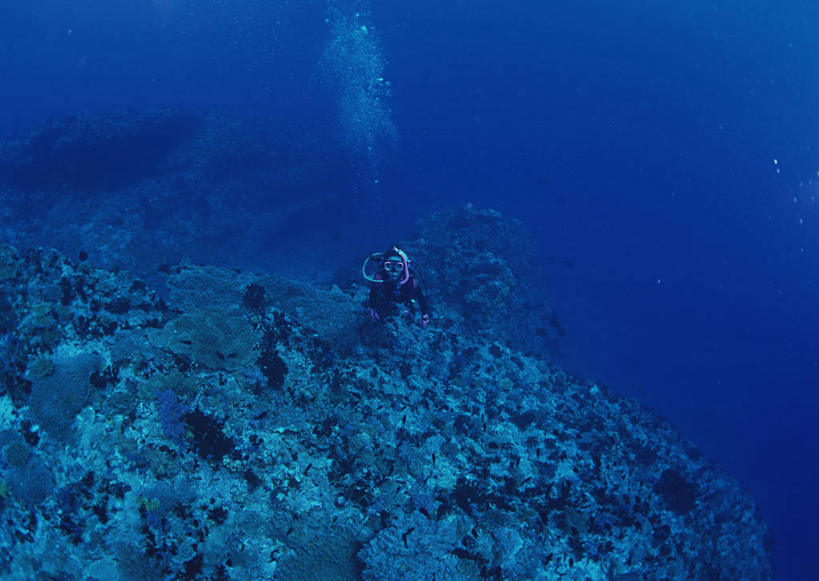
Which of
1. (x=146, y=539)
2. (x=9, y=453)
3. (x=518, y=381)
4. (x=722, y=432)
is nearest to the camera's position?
(x=146, y=539)

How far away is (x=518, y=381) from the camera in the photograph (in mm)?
7461

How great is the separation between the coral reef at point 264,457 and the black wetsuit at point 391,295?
51 centimetres

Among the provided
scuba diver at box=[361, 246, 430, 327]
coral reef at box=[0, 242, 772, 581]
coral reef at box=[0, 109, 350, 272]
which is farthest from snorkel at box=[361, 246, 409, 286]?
coral reef at box=[0, 109, 350, 272]

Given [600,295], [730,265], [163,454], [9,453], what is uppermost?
[730,265]

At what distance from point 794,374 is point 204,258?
30.1 m

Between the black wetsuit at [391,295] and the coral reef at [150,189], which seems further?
the coral reef at [150,189]

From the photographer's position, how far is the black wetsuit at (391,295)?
266 inches

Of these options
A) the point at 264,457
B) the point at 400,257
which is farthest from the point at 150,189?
the point at 264,457

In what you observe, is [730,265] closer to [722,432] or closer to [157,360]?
[722,432]

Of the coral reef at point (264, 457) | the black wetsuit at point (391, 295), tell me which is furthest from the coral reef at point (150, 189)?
the coral reef at point (264, 457)

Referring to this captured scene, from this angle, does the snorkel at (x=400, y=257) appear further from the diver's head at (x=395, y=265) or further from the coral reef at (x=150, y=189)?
the coral reef at (x=150, y=189)

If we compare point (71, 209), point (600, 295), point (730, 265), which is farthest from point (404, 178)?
point (730, 265)

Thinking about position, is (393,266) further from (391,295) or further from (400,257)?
(391,295)

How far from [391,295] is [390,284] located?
17cm
